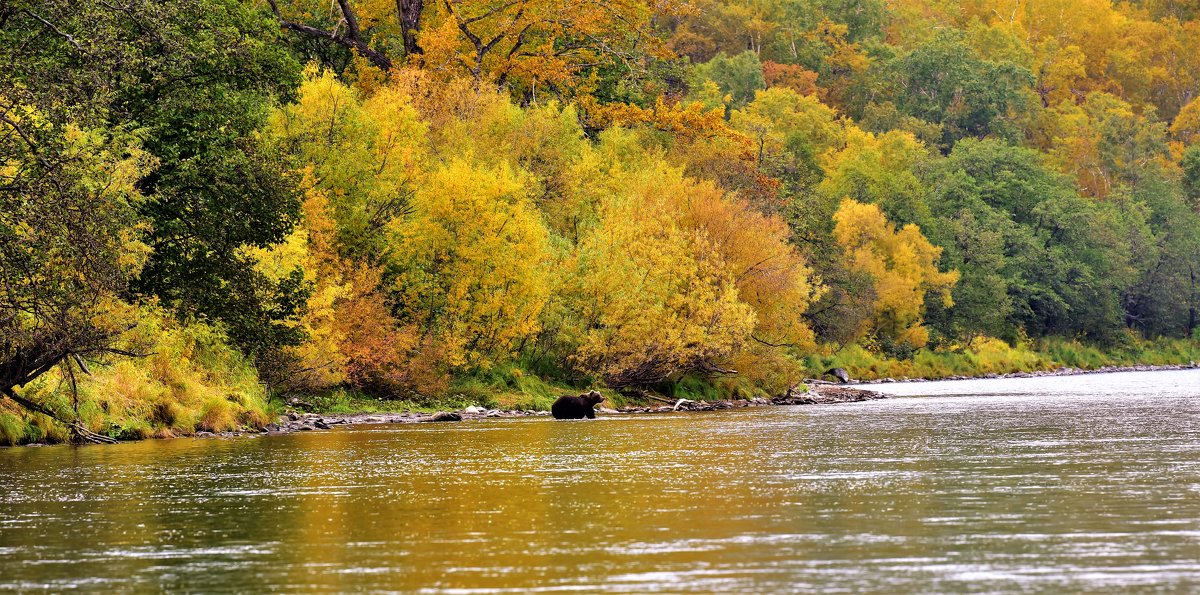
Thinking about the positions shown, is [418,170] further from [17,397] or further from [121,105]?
[17,397]

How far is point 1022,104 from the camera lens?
158 m

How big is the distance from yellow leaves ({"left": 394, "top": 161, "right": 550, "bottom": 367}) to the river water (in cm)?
1715

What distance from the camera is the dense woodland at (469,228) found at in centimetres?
3152

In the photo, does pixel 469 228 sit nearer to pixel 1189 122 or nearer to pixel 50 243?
pixel 50 243

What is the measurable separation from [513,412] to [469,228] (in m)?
6.48

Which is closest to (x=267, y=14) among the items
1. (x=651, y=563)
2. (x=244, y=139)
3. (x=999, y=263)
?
(x=244, y=139)

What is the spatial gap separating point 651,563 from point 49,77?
16.2 metres

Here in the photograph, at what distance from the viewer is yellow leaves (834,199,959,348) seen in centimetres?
9562

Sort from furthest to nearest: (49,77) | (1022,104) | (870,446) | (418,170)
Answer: (1022,104), (418,170), (870,446), (49,77)

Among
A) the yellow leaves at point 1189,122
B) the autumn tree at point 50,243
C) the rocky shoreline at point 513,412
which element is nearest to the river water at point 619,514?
the autumn tree at point 50,243

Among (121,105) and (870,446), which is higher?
(121,105)

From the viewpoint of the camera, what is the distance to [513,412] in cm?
5178

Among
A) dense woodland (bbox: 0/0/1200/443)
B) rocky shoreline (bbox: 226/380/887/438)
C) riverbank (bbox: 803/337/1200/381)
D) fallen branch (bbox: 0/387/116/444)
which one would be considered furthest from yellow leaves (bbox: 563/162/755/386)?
riverbank (bbox: 803/337/1200/381)

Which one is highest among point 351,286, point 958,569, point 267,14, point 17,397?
point 267,14
